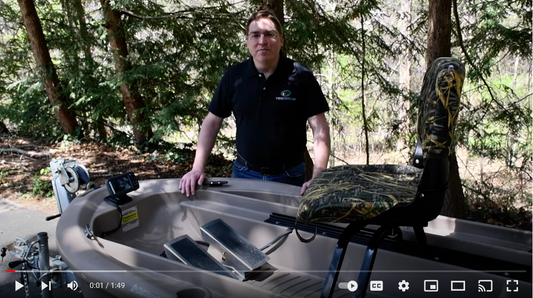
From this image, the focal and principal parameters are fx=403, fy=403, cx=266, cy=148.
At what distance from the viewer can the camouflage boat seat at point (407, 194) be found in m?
1.42

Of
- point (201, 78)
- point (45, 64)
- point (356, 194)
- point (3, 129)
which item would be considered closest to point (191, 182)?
point (356, 194)

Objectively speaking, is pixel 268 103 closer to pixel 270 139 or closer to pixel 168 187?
pixel 270 139

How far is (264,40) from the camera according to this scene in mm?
2445

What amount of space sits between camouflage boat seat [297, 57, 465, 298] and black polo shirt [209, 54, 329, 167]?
2.88 ft

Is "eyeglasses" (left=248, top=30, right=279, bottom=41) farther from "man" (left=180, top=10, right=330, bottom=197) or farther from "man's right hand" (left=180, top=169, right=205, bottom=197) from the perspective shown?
"man's right hand" (left=180, top=169, right=205, bottom=197)

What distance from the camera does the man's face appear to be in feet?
8.01

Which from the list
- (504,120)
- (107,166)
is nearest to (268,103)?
(504,120)

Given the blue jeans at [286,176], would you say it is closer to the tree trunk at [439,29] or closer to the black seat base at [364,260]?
the black seat base at [364,260]

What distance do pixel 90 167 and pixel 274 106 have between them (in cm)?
496

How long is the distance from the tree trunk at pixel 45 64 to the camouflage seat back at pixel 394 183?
711cm

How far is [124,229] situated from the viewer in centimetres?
248

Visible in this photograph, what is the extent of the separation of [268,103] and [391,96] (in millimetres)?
3913

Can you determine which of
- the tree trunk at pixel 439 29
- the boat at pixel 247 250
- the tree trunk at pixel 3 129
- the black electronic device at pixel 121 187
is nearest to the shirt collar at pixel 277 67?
the boat at pixel 247 250

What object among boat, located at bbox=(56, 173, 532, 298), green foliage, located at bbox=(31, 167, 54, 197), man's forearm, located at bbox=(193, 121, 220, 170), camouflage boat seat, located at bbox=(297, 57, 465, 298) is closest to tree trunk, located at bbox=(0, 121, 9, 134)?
green foliage, located at bbox=(31, 167, 54, 197)
